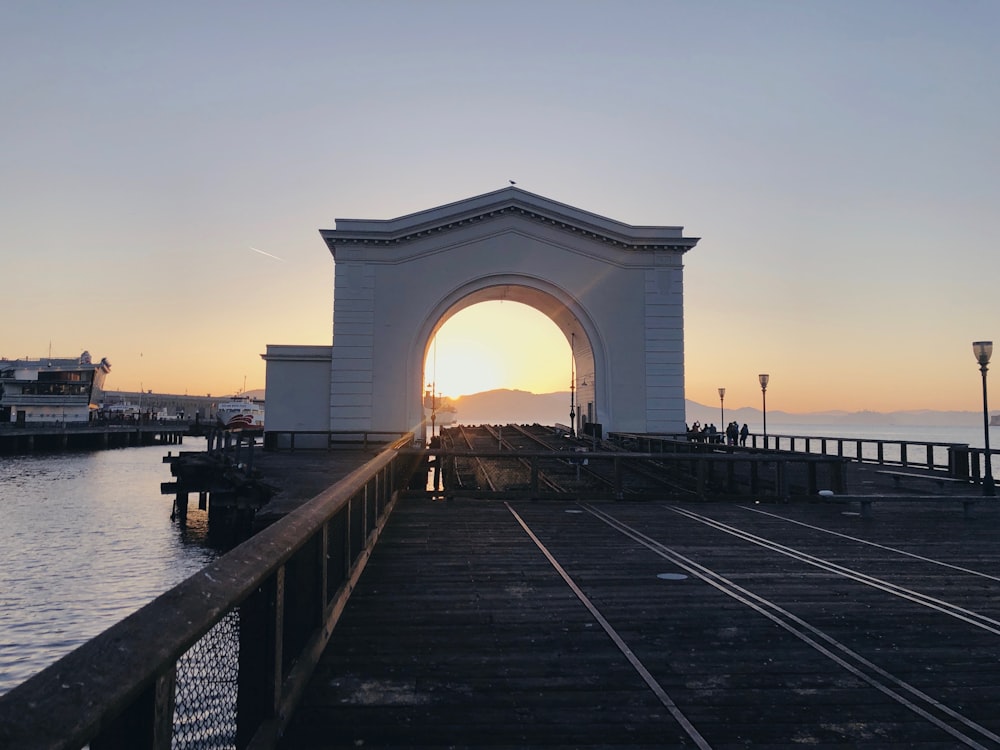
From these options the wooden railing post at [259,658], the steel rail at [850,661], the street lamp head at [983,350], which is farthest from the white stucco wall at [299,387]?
the wooden railing post at [259,658]

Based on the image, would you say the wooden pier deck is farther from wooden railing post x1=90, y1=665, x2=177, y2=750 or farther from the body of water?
the body of water

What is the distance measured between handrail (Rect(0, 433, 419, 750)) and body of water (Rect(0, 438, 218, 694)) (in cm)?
890

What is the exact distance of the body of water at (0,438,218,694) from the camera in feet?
46.8

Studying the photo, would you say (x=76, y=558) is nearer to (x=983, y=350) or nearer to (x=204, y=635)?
(x=204, y=635)

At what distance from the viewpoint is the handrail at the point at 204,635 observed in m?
1.68

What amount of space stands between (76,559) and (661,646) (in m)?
22.5

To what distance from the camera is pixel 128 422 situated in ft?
355

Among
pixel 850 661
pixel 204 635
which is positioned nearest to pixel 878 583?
pixel 850 661

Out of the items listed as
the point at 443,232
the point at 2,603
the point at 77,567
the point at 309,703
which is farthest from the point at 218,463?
the point at 309,703

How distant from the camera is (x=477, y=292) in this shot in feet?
129

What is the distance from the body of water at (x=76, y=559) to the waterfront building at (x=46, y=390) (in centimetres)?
5828

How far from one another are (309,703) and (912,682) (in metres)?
4.42

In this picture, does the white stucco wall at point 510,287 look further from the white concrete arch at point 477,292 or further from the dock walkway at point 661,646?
the dock walkway at point 661,646

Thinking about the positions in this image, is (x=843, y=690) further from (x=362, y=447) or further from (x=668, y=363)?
(x=668, y=363)
